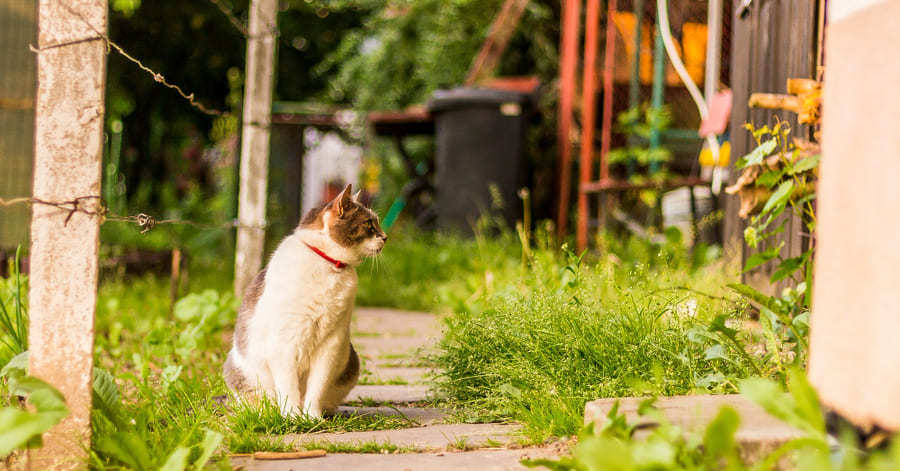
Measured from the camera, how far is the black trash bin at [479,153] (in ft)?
21.2

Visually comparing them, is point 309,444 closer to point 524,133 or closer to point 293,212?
point 293,212

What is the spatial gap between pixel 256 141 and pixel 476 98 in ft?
9.72

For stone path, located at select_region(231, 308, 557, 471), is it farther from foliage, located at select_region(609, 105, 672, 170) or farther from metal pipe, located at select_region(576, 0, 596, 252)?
foliage, located at select_region(609, 105, 672, 170)

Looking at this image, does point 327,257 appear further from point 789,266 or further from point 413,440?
point 789,266

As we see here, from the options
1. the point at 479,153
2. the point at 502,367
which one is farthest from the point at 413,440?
the point at 479,153

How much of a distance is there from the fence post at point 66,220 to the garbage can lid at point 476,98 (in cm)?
494

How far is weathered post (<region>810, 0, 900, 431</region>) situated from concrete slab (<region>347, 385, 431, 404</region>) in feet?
4.87

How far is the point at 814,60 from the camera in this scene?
2682 millimetres

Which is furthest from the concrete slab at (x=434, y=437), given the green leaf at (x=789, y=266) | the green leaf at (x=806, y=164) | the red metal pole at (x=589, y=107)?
the red metal pole at (x=589, y=107)

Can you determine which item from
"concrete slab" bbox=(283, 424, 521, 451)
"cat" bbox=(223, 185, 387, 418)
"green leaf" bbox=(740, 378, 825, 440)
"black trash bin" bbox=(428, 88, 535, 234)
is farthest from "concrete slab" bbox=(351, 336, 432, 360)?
"black trash bin" bbox=(428, 88, 535, 234)

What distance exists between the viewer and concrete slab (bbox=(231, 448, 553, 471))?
1.67 meters

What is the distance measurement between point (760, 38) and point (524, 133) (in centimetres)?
333

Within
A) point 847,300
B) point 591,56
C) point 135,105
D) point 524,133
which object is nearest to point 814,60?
point 847,300

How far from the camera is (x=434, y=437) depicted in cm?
198
